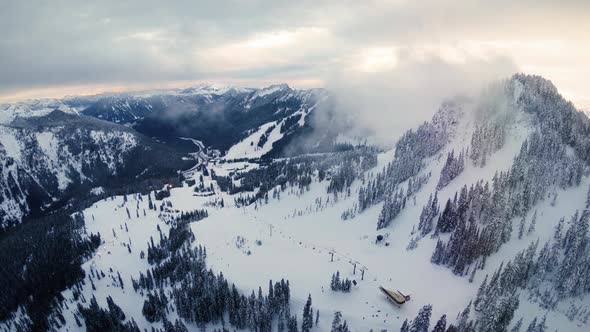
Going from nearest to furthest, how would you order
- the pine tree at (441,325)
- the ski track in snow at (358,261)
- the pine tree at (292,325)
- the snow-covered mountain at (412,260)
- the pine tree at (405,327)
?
the pine tree at (441,325), the pine tree at (405,327), the snow-covered mountain at (412,260), the pine tree at (292,325), the ski track in snow at (358,261)

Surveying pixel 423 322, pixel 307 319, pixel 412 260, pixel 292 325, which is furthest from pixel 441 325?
pixel 292 325

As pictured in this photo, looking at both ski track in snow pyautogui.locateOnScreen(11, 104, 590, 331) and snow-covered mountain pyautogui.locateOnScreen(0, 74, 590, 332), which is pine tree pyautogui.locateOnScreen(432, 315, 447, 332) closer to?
snow-covered mountain pyautogui.locateOnScreen(0, 74, 590, 332)

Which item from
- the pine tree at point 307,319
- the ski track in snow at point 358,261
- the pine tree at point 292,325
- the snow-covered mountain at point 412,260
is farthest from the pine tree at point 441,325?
the pine tree at point 292,325

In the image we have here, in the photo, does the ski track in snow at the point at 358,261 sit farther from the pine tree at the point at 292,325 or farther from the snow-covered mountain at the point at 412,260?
the pine tree at the point at 292,325

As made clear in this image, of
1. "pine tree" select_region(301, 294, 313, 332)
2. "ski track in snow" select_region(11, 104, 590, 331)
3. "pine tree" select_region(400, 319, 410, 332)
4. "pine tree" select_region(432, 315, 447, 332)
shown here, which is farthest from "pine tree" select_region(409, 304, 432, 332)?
"pine tree" select_region(301, 294, 313, 332)

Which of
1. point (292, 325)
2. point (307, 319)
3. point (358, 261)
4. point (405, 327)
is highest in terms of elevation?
point (405, 327)

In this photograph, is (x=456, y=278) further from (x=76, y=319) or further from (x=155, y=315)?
(x=76, y=319)

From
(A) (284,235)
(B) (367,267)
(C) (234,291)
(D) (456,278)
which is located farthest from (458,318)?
(A) (284,235)

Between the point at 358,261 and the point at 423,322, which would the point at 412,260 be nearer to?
the point at 358,261
